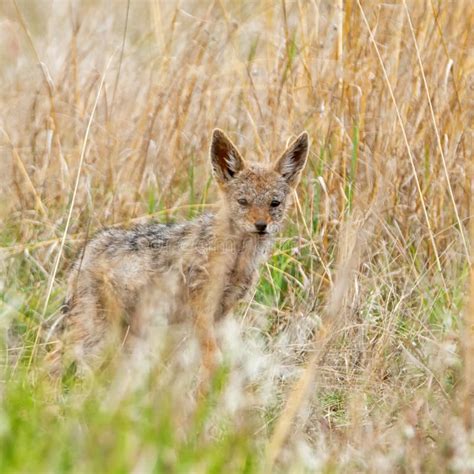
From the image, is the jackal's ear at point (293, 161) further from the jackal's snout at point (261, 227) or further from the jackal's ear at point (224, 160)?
the jackal's snout at point (261, 227)

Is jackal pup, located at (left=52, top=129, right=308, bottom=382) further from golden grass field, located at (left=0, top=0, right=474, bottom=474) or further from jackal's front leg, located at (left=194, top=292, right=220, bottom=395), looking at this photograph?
golden grass field, located at (left=0, top=0, right=474, bottom=474)

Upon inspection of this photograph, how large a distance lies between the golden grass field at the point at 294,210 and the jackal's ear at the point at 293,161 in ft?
1.03

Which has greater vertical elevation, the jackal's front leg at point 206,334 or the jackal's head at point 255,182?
the jackal's head at point 255,182

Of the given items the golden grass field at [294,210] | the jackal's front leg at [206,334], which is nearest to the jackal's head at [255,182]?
the golden grass field at [294,210]

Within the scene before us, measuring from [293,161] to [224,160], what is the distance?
369 millimetres

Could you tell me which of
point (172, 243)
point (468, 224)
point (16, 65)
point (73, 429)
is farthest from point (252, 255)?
point (16, 65)

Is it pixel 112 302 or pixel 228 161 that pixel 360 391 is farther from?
pixel 228 161

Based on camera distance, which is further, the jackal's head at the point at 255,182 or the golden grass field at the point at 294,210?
the jackal's head at the point at 255,182

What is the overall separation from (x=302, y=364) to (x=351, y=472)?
1.35m

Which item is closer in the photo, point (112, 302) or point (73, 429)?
point (73, 429)

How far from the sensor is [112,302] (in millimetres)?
5914

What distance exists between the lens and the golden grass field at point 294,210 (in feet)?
14.6

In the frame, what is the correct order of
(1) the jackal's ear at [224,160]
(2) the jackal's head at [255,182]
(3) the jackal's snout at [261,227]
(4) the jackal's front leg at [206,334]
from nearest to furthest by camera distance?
(4) the jackal's front leg at [206,334] < (3) the jackal's snout at [261,227] < (2) the jackal's head at [255,182] < (1) the jackal's ear at [224,160]

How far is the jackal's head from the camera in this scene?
6.24 meters
